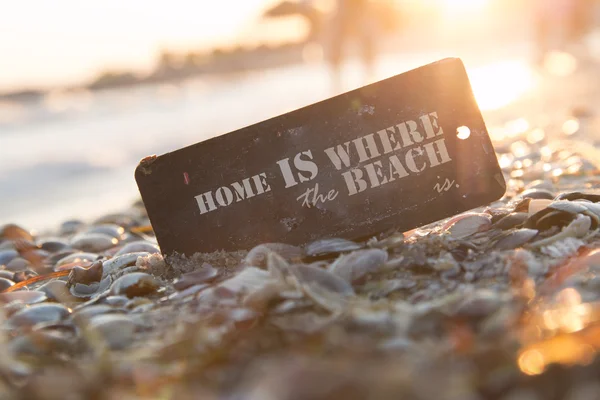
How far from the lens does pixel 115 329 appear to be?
169 cm

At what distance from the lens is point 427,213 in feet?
7.54

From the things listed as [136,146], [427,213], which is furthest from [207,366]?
[136,146]

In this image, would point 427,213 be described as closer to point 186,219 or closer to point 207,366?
point 186,219

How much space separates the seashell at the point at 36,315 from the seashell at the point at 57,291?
0.80 ft

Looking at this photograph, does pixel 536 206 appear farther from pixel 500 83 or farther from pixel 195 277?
pixel 500 83

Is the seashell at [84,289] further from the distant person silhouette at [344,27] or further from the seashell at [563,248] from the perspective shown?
the distant person silhouette at [344,27]

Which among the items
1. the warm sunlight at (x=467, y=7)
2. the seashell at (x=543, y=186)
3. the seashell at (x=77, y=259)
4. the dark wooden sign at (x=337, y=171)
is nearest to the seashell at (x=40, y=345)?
the dark wooden sign at (x=337, y=171)

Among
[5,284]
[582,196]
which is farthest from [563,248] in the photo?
[5,284]

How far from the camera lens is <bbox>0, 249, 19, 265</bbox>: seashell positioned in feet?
10.0

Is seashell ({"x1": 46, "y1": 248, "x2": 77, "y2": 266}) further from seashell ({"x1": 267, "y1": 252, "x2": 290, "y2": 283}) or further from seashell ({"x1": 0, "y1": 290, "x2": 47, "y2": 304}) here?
seashell ({"x1": 267, "y1": 252, "x2": 290, "y2": 283})

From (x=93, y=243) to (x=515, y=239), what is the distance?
6.93ft

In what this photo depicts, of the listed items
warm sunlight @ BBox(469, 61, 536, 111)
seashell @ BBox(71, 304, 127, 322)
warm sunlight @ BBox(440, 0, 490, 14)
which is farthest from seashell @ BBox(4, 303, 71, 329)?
warm sunlight @ BBox(440, 0, 490, 14)

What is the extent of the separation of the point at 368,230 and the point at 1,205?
197 inches

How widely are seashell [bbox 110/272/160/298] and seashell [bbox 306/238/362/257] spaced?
522 millimetres
